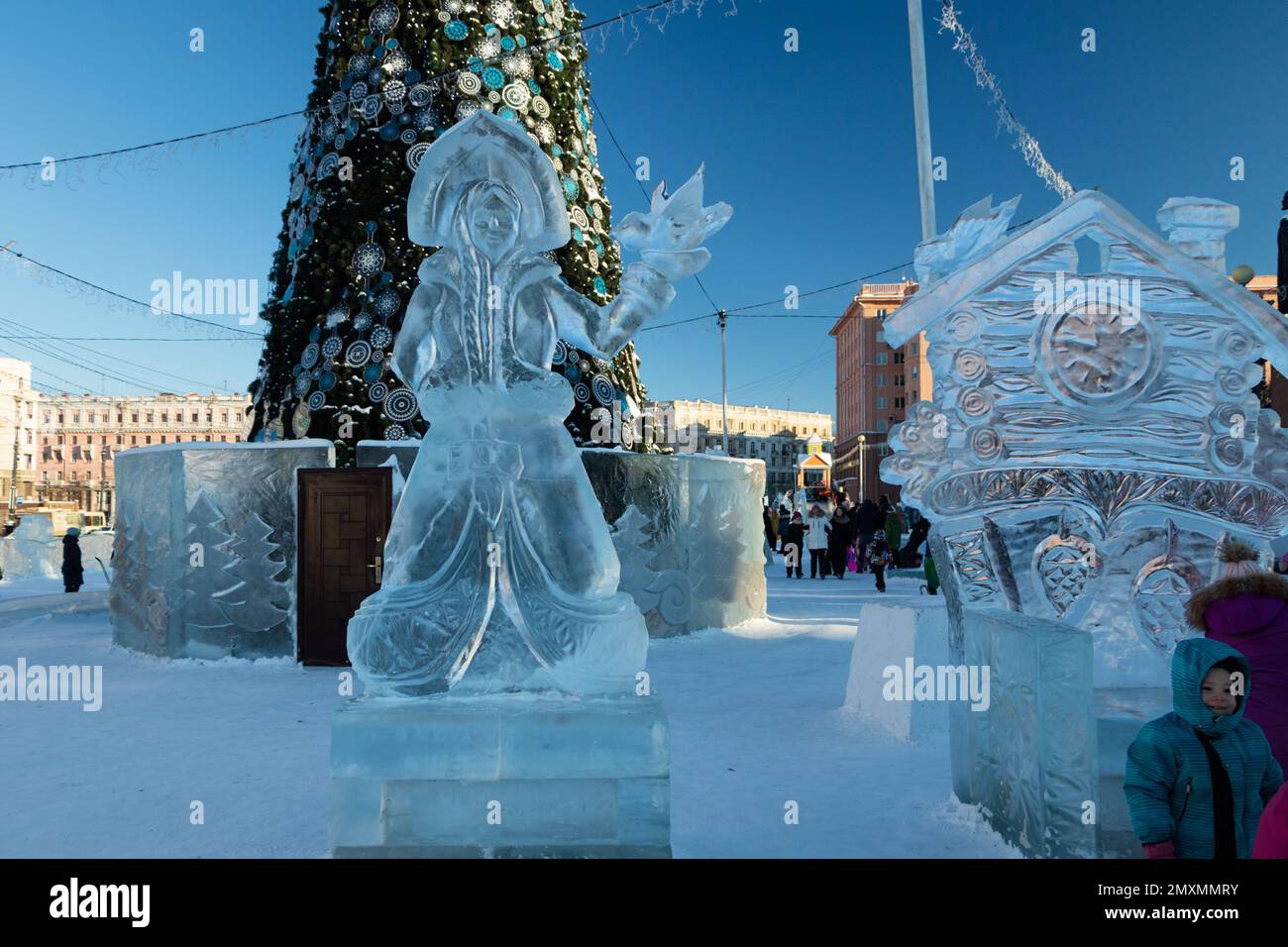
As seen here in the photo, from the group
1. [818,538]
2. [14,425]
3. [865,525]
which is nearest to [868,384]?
[865,525]

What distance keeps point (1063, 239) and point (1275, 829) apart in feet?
11.2

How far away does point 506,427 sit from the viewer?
11.6 ft

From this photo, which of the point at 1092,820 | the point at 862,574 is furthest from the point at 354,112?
the point at 862,574

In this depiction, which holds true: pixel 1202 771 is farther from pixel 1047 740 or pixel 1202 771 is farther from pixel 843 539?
pixel 843 539

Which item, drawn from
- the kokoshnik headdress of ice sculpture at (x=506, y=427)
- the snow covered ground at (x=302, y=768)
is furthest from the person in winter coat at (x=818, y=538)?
the kokoshnik headdress of ice sculpture at (x=506, y=427)

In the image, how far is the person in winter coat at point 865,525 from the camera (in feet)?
62.4

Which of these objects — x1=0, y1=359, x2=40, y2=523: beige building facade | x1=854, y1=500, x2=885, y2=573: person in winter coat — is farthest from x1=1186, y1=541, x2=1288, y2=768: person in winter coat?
x1=0, y1=359, x2=40, y2=523: beige building facade

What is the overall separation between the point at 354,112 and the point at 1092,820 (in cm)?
891

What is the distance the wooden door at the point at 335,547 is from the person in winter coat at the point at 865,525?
12965mm

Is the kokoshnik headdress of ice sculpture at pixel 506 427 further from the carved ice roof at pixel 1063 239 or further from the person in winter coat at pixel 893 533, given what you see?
the person in winter coat at pixel 893 533

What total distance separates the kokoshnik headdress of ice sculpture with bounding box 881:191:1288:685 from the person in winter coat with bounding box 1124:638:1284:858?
204cm

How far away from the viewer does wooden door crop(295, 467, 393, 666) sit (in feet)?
26.5

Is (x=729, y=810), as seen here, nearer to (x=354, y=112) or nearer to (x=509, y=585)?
(x=509, y=585)
